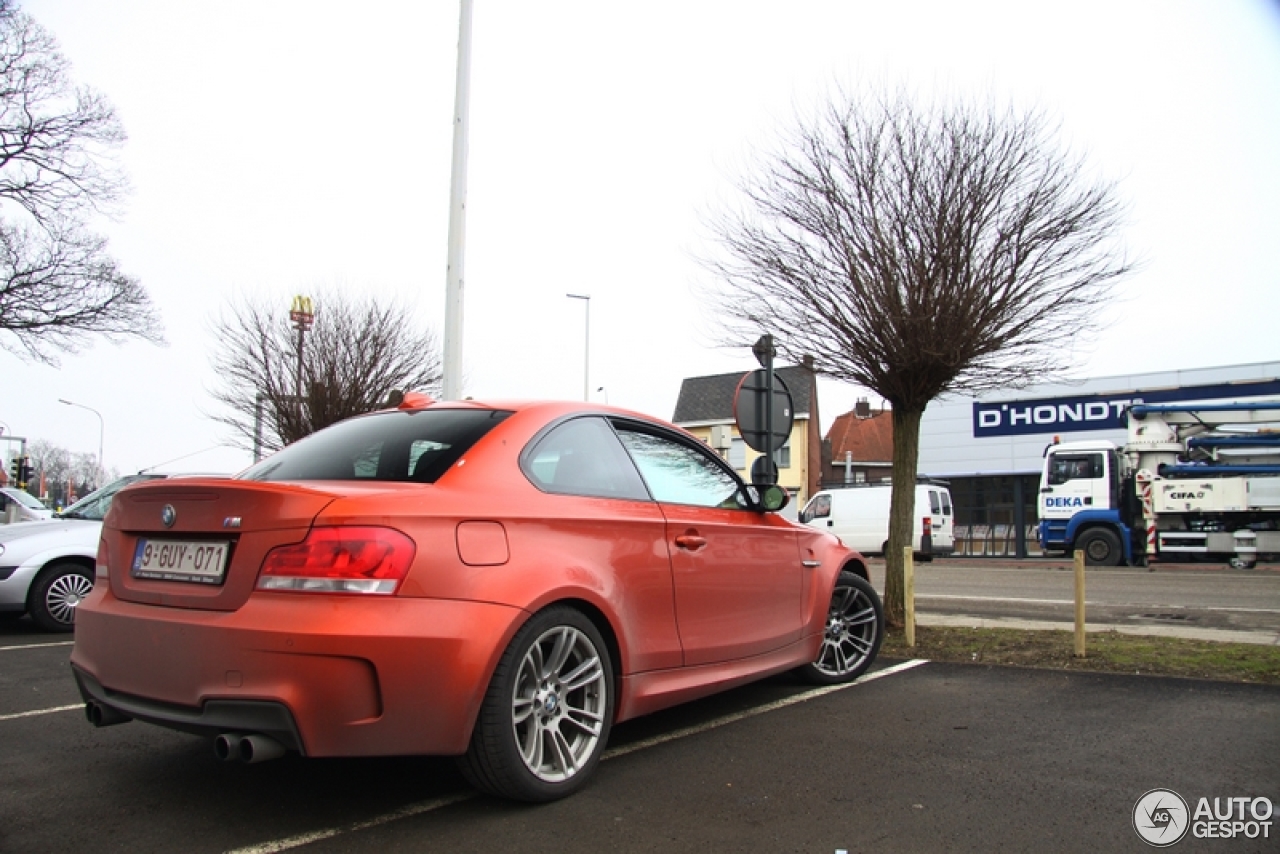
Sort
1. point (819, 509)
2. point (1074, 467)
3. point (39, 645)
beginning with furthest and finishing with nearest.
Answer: point (819, 509)
point (1074, 467)
point (39, 645)

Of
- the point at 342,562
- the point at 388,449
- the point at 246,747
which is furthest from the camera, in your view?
the point at 388,449

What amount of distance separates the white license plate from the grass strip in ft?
17.1

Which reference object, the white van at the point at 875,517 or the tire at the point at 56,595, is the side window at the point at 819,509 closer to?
the white van at the point at 875,517

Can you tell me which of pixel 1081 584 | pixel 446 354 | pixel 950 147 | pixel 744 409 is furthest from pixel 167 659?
pixel 446 354

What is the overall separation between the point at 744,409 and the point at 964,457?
26.9 m

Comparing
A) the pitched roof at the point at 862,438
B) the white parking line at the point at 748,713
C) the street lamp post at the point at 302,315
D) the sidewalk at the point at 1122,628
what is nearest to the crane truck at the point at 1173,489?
the sidewalk at the point at 1122,628

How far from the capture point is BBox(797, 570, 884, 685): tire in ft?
18.8

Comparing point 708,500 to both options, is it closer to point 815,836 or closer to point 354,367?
point 815,836

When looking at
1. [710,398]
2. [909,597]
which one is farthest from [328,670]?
[710,398]

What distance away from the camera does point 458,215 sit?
1119 cm

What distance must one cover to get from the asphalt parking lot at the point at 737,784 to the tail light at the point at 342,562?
32.8 inches

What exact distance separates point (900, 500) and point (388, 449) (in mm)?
5364

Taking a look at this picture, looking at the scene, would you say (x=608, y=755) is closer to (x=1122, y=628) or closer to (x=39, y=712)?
(x=39, y=712)

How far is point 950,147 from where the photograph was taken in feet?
25.4
